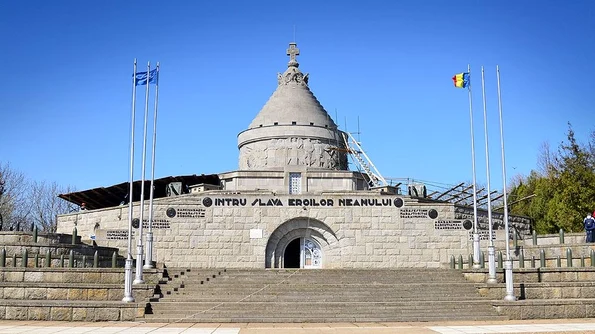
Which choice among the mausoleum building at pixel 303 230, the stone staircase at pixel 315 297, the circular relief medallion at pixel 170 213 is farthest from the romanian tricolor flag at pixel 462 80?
the circular relief medallion at pixel 170 213

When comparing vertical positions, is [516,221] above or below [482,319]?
above

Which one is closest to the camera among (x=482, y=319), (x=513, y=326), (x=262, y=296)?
(x=513, y=326)

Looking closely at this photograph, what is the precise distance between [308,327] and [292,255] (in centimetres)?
1551

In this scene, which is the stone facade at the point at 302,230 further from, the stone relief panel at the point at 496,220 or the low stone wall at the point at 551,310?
the low stone wall at the point at 551,310

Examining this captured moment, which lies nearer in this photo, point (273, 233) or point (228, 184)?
point (273, 233)

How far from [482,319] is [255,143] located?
2288 centimetres

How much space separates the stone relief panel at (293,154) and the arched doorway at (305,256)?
22.9 ft

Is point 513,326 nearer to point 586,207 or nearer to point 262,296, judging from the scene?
point 262,296

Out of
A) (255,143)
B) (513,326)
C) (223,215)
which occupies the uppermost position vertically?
(255,143)

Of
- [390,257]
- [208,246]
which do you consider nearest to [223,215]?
[208,246]

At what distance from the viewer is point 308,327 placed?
56.5 ft

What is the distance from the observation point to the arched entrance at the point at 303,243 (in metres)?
31.8

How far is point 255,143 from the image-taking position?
39.7 meters

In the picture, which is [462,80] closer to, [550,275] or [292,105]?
[550,275]
